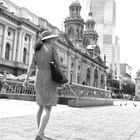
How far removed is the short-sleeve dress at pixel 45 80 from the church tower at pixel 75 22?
6425 cm

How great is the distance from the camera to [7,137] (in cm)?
322

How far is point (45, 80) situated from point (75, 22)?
65.7 metres

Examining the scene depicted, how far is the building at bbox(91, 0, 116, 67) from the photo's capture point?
13912cm

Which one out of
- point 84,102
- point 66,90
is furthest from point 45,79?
point 66,90

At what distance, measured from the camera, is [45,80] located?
3.32 m

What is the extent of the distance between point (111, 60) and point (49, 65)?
144 m

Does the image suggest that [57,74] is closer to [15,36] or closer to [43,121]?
[43,121]

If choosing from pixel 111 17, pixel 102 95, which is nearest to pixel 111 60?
pixel 111 17

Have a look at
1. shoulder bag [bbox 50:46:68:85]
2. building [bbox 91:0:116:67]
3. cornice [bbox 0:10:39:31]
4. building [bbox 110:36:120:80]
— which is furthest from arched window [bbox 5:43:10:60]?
building [bbox 91:0:116:67]

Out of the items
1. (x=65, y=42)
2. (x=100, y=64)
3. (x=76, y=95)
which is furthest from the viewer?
(x=100, y=64)

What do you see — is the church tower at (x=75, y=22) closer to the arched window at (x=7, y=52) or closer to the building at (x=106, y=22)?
the arched window at (x=7, y=52)

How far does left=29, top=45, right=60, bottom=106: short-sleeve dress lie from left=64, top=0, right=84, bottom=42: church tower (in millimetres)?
64248

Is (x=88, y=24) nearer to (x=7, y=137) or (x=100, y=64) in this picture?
(x=100, y=64)

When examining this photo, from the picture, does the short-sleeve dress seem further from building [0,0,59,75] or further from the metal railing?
building [0,0,59,75]
